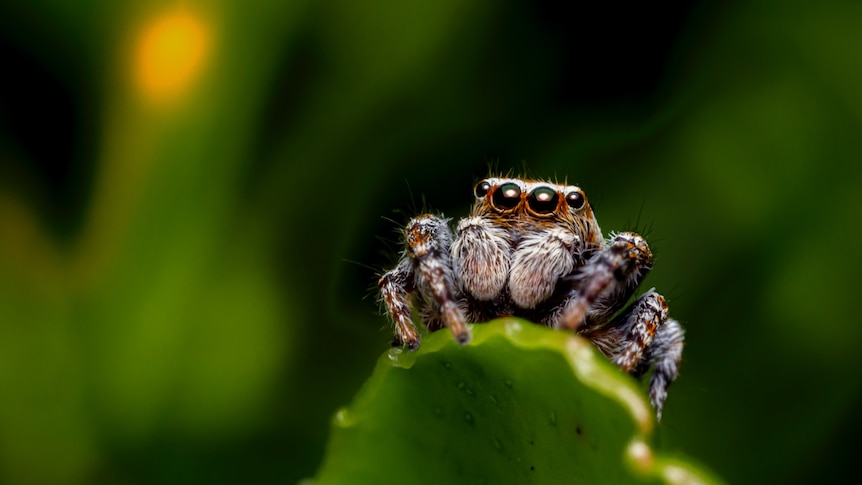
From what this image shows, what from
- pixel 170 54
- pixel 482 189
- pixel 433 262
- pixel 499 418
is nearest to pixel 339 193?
pixel 170 54

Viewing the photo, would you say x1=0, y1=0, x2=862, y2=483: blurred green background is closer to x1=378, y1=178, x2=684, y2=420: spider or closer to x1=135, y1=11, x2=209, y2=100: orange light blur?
x1=135, y1=11, x2=209, y2=100: orange light blur

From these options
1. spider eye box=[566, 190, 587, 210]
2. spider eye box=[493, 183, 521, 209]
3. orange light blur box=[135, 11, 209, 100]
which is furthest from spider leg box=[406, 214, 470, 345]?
orange light blur box=[135, 11, 209, 100]

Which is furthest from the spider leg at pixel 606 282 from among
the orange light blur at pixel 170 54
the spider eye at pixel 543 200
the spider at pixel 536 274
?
the orange light blur at pixel 170 54

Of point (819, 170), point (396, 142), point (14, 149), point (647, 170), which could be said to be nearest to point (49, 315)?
point (14, 149)

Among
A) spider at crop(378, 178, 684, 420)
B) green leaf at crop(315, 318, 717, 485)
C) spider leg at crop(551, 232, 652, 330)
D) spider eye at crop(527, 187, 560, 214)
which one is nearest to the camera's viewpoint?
green leaf at crop(315, 318, 717, 485)

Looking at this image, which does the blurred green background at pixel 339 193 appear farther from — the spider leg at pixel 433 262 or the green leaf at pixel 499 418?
the green leaf at pixel 499 418

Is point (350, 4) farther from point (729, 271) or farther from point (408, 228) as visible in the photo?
point (729, 271)

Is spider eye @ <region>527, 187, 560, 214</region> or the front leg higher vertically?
spider eye @ <region>527, 187, 560, 214</region>

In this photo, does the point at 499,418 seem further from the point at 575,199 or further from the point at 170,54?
the point at 170,54
